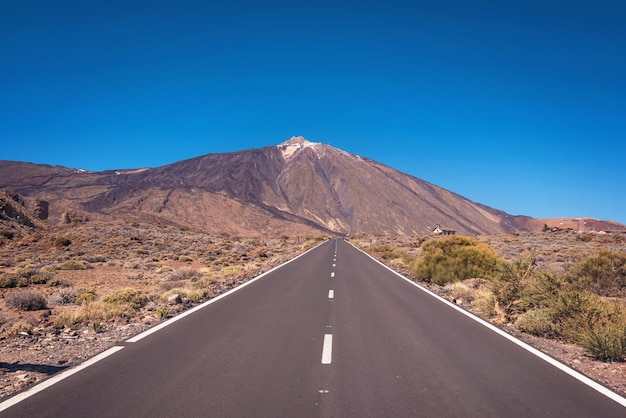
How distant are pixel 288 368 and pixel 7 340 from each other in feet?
17.7

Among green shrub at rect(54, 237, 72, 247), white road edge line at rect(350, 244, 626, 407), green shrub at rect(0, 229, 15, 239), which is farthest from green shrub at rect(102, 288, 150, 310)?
green shrub at rect(0, 229, 15, 239)

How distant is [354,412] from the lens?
14.6ft

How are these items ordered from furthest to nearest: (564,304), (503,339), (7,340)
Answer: (564,304), (503,339), (7,340)

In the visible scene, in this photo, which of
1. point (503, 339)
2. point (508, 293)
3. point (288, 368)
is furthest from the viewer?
point (508, 293)

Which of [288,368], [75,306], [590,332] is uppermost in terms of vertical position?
[590,332]

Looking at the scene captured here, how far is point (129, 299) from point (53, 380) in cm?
623

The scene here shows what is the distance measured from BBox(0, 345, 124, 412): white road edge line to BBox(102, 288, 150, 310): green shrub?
13.9 ft

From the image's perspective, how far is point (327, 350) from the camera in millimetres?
6922

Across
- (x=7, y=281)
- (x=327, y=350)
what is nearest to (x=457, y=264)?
(x=327, y=350)

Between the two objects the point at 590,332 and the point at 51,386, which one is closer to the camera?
the point at 51,386

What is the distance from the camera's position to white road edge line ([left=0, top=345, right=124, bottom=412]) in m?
4.55

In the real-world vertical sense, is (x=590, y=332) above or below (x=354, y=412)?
above

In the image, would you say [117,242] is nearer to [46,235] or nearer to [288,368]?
[46,235]

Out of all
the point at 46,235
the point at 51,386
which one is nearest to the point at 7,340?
the point at 51,386
